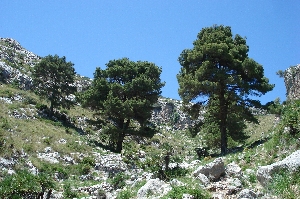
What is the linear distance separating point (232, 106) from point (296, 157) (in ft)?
42.6

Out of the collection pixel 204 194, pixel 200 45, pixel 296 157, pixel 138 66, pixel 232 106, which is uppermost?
pixel 138 66

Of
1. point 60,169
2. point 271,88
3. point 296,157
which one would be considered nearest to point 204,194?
point 296,157

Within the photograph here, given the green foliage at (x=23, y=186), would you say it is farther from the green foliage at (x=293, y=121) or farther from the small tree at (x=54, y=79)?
the small tree at (x=54, y=79)

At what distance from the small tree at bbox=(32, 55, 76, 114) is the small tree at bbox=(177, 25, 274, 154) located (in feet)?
74.3

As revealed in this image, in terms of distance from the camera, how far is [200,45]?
22.9 m

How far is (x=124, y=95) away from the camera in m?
31.3

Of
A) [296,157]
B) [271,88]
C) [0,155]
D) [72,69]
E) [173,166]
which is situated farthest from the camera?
[72,69]

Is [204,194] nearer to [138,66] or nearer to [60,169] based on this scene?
[60,169]

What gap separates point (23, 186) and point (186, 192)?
6547mm

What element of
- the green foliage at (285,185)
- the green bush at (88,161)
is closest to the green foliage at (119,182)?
the green bush at (88,161)

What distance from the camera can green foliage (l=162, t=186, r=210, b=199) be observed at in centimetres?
973

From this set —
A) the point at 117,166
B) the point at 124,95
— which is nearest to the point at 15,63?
the point at 124,95

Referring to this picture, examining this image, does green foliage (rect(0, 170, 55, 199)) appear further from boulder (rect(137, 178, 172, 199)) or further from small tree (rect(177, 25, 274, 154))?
small tree (rect(177, 25, 274, 154))

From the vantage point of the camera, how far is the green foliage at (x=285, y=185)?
8.20 m
